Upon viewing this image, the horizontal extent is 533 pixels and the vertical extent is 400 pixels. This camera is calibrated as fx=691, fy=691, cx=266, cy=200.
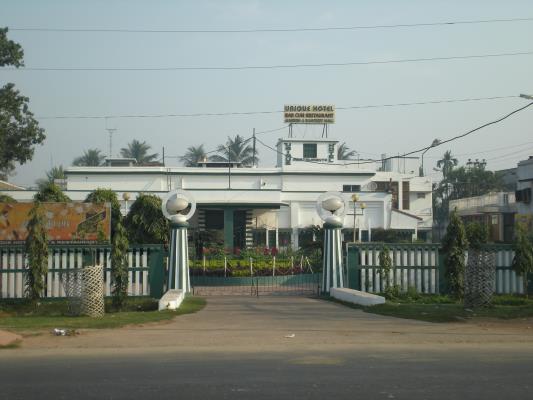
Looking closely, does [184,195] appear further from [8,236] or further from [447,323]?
[447,323]

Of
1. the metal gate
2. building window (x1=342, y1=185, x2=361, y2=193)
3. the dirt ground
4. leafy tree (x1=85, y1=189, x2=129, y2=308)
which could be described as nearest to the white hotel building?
building window (x1=342, y1=185, x2=361, y2=193)

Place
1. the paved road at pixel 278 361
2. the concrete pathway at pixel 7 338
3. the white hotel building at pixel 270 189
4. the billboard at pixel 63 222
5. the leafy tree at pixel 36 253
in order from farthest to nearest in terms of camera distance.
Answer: the white hotel building at pixel 270 189 < the billboard at pixel 63 222 < the leafy tree at pixel 36 253 < the concrete pathway at pixel 7 338 < the paved road at pixel 278 361

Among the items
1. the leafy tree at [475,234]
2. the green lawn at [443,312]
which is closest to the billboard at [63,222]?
the green lawn at [443,312]

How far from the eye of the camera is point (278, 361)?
1050 centimetres

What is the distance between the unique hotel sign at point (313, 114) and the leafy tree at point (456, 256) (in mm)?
44524

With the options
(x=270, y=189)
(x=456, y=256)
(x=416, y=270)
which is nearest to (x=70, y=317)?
(x=416, y=270)

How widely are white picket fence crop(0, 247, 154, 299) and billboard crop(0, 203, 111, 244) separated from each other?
4.29 ft

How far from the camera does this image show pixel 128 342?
41.3 ft

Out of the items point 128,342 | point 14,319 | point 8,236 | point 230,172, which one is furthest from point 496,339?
point 230,172

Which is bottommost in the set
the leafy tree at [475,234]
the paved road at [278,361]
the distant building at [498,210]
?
the paved road at [278,361]

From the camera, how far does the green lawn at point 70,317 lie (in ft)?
48.4

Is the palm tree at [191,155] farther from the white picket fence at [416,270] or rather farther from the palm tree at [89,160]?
the white picket fence at [416,270]

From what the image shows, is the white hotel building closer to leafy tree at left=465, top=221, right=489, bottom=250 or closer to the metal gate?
the metal gate

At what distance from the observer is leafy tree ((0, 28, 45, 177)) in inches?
1096
